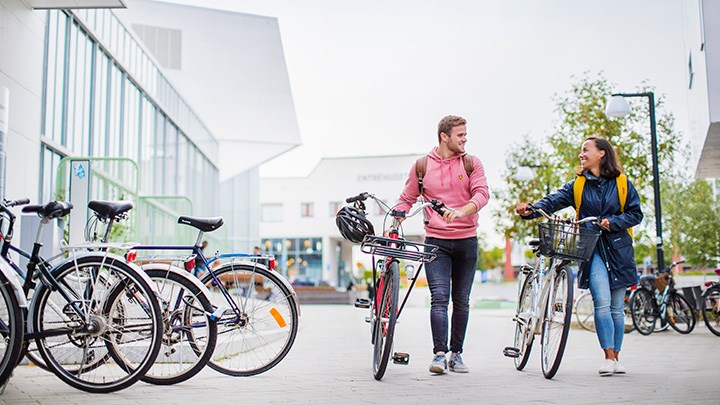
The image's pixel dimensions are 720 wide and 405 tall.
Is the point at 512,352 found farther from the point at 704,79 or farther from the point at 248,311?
the point at 704,79

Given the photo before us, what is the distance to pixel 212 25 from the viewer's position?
4731 centimetres

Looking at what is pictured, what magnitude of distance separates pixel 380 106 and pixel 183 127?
873 centimetres

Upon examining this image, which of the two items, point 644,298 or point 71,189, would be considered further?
point 644,298

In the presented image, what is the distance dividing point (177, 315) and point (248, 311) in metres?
0.59

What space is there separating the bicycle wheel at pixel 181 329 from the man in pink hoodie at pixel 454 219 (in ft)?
5.78

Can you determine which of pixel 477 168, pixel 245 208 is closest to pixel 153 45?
pixel 245 208

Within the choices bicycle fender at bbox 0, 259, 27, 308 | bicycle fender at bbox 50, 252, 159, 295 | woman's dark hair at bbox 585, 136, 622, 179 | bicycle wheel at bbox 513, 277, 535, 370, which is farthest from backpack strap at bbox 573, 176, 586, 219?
bicycle fender at bbox 0, 259, 27, 308

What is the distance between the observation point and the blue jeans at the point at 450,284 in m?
6.96

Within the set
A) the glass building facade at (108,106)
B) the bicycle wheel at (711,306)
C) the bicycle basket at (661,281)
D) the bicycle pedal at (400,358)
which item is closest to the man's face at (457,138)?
the bicycle pedal at (400,358)

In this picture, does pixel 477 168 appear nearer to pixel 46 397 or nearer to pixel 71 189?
pixel 46 397

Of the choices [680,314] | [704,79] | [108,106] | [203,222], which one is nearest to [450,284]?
[203,222]

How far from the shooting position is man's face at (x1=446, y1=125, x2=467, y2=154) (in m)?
7.23

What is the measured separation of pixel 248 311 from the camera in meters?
6.72

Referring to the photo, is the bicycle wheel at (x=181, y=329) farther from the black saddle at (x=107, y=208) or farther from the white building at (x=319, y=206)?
the white building at (x=319, y=206)
